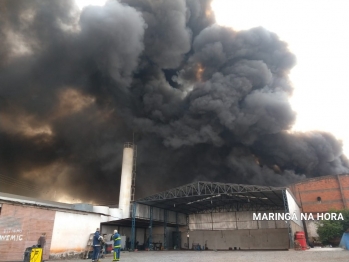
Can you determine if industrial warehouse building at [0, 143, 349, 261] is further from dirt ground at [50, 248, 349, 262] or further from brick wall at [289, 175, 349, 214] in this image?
dirt ground at [50, 248, 349, 262]

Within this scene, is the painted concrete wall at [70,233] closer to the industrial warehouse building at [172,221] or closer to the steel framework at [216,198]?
the industrial warehouse building at [172,221]

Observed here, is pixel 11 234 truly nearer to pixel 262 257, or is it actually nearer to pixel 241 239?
pixel 262 257

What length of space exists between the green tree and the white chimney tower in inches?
773

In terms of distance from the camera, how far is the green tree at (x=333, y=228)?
81.9ft

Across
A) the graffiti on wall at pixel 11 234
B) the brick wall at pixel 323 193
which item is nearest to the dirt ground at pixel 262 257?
the graffiti on wall at pixel 11 234

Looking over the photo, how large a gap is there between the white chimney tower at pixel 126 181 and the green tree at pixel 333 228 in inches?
773

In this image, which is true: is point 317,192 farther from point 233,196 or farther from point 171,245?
point 171,245

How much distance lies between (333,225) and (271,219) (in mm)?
8725

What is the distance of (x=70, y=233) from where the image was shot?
50.5 ft

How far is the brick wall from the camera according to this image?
31.8m

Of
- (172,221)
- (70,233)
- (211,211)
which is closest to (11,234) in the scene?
(70,233)

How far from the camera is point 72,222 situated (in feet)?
51.6

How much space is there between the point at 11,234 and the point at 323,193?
3357 cm

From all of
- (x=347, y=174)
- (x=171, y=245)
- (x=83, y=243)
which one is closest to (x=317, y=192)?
(x=347, y=174)
